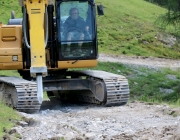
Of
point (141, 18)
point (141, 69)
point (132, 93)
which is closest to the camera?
point (132, 93)

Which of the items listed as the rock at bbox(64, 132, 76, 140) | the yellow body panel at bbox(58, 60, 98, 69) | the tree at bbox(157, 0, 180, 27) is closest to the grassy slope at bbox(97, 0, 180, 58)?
the tree at bbox(157, 0, 180, 27)

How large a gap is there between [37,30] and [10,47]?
79.5 inches

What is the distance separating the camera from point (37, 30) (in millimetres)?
12367

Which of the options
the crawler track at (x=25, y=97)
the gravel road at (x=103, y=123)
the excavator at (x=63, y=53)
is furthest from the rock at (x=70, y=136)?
the excavator at (x=63, y=53)

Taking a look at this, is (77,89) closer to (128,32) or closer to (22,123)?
(22,123)

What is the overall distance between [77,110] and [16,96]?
59.5 inches

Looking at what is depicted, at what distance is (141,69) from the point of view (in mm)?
26328

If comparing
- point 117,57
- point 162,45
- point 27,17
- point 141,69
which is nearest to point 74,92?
point 27,17

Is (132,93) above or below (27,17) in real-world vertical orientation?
below

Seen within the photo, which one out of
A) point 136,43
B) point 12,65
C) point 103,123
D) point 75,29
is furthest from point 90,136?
point 136,43

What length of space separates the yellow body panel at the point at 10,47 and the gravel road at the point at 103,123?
1315 mm

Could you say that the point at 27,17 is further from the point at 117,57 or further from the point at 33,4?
the point at 117,57

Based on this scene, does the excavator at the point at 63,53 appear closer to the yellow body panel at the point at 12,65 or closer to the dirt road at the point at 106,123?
the yellow body panel at the point at 12,65

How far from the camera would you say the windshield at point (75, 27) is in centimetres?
1395
